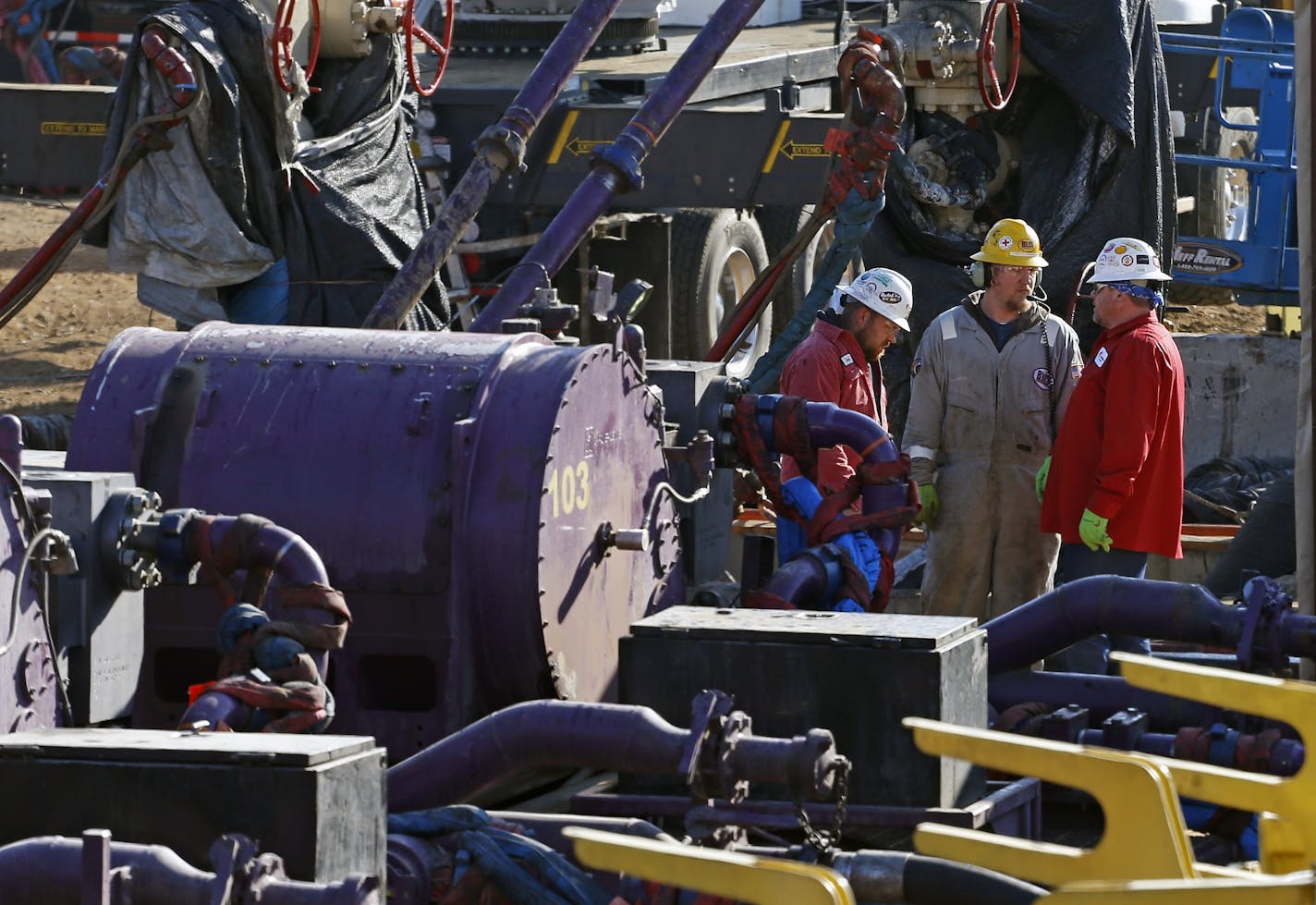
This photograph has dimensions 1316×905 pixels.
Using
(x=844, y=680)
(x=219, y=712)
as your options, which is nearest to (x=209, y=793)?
(x=219, y=712)

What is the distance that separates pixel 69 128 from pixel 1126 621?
314 inches

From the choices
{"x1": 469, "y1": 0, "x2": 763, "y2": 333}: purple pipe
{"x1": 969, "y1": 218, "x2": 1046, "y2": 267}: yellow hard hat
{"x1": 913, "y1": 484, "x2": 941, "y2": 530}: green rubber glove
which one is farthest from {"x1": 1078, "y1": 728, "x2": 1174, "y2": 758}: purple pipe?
{"x1": 469, "y1": 0, "x2": 763, "y2": 333}: purple pipe

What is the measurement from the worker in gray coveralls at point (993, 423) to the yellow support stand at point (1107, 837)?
4338mm

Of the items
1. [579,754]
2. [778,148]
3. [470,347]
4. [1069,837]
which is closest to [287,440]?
[470,347]

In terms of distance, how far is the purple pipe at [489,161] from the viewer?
24.7ft

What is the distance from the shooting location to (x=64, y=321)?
16844 mm

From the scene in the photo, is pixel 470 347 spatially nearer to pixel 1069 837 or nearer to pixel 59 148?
pixel 1069 837

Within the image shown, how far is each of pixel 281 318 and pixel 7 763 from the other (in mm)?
6784

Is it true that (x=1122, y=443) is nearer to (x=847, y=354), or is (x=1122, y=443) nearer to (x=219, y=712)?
(x=847, y=354)

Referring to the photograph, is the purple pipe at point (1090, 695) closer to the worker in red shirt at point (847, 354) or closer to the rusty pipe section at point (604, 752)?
the worker in red shirt at point (847, 354)

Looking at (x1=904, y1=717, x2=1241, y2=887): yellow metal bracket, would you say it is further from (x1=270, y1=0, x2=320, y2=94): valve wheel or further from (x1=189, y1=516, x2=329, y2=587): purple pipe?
(x1=270, y1=0, x2=320, y2=94): valve wheel

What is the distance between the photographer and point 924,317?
34.5 feet

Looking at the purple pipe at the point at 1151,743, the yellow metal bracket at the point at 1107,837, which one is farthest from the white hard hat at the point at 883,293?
the yellow metal bracket at the point at 1107,837

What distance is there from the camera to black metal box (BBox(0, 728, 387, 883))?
4008mm
